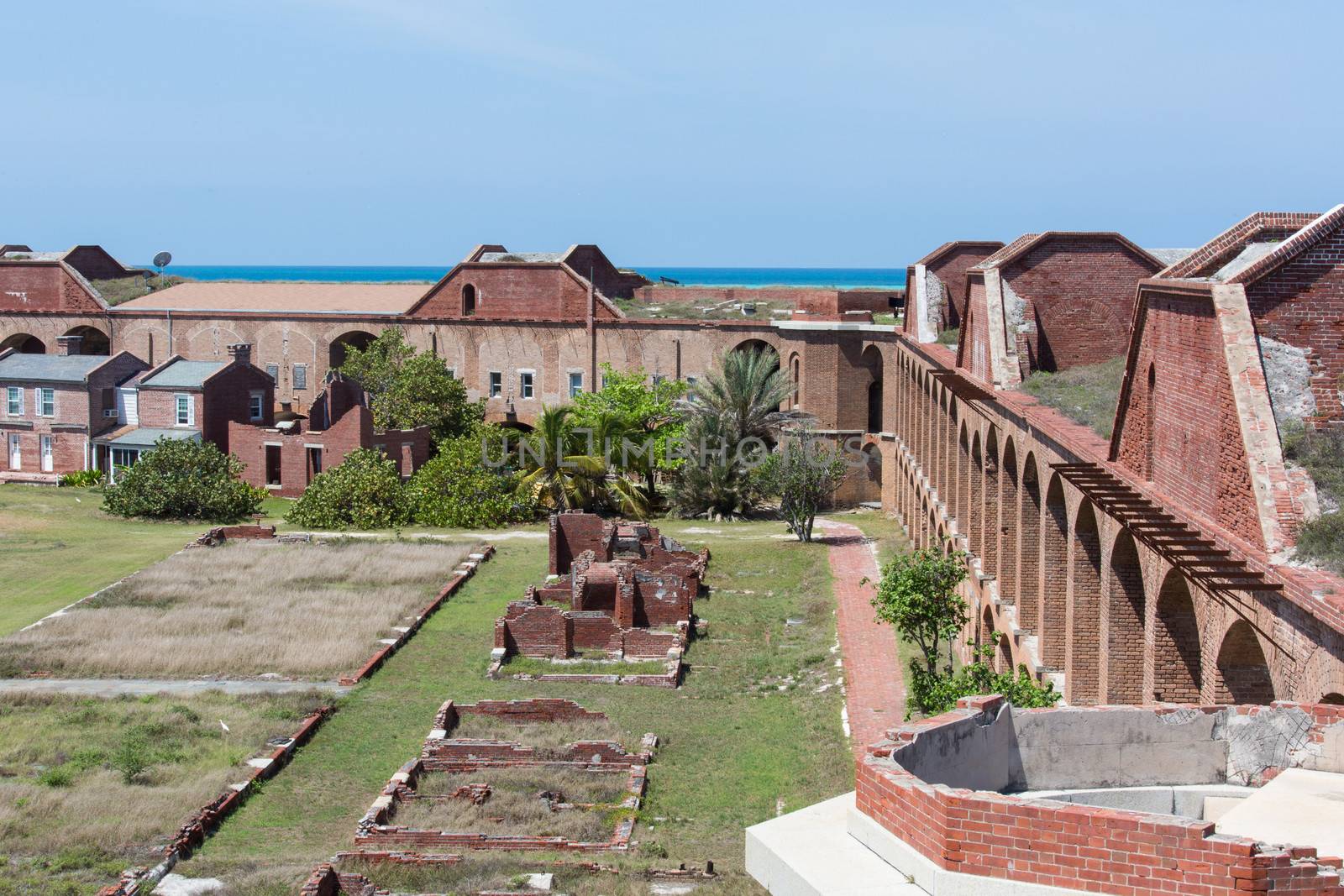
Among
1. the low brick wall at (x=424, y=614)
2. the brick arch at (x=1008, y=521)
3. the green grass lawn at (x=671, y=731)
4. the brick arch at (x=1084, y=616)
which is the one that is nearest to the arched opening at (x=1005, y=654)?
the brick arch at (x=1008, y=521)

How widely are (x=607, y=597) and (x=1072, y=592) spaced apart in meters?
14.0

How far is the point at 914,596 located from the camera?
22.5m

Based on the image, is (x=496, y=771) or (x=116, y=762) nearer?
(x=116, y=762)

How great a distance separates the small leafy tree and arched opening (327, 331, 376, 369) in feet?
62.6

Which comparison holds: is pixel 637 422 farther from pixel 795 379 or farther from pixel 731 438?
pixel 795 379

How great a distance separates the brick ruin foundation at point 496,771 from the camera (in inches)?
663

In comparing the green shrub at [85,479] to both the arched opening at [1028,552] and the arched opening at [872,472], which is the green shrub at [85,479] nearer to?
the arched opening at [872,472]

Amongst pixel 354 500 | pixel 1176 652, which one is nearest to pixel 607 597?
pixel 354 500

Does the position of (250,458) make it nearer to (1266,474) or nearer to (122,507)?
(122,507)

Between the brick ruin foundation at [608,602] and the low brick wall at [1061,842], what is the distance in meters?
17.1

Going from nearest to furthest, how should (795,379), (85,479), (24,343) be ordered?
(795,379), (85,479), (24,343)

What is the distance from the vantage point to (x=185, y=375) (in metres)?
47.9

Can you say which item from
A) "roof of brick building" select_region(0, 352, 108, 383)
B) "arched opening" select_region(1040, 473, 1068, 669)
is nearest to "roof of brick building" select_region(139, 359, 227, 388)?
"roof of brick building" select_region(0, 352, 108, 383)

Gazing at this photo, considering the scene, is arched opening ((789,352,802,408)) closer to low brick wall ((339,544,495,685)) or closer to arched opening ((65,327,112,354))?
low brick wall ((339,544,495,685))
